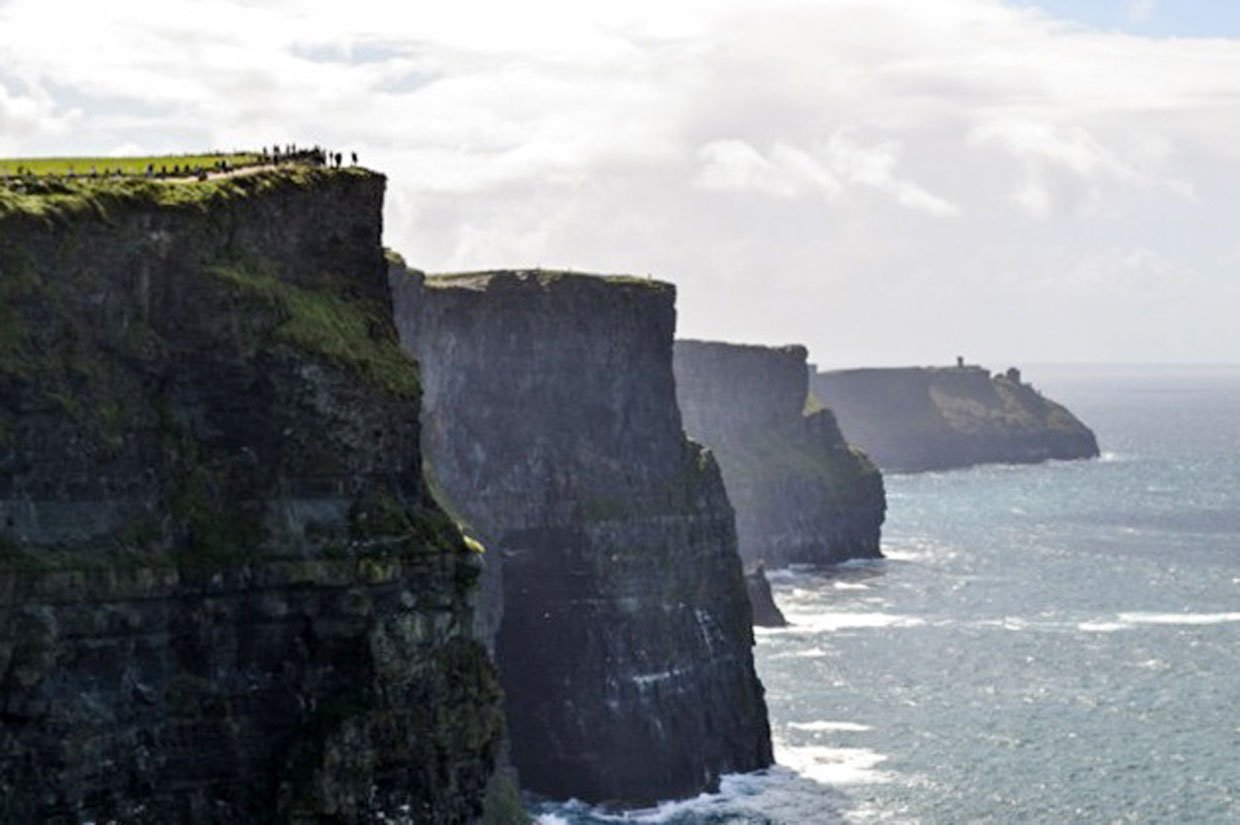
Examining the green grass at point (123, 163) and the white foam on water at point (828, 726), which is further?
the white foam on water at point (828, 726)

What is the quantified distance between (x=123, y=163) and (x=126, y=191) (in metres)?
21.5

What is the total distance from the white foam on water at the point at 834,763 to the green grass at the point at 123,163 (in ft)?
237

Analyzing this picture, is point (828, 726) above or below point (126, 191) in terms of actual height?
below

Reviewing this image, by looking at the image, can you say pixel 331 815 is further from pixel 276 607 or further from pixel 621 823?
pixel 621 823

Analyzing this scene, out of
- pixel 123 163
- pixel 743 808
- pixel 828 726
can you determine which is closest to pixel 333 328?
pixel 123 163

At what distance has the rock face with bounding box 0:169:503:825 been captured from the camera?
6681 centimetres

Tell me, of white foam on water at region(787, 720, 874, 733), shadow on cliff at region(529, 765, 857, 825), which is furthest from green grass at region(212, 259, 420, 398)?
white foam on water at region(787, 720, 874, 733)

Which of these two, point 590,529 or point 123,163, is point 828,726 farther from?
point 123,163

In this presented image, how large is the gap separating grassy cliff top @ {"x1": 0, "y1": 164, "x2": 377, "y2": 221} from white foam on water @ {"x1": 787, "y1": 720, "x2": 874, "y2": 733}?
9587 centimetres

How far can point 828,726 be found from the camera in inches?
6580

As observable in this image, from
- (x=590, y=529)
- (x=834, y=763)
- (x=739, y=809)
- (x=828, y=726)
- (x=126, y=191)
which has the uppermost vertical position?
(x=126, y=191)

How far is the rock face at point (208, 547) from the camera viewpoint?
66.8 m

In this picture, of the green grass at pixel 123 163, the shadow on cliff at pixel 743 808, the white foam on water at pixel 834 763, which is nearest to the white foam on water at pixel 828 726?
the white foam on water at pixel 834 763

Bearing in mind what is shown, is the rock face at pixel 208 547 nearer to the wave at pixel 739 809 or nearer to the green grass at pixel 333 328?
the green grass at pixel 333 328
